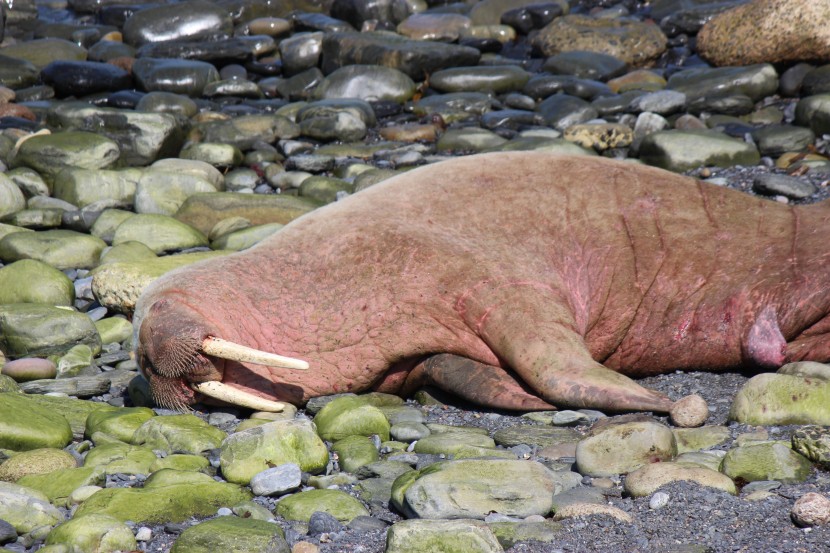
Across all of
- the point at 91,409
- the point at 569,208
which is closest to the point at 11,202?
the point at 91,409

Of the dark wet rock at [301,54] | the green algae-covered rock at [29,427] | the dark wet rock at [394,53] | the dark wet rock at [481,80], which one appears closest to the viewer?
the green algae-covered rock at [29,427]

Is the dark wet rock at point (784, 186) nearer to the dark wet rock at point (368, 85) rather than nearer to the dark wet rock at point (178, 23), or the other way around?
the dark wet rock at point (368, 85)

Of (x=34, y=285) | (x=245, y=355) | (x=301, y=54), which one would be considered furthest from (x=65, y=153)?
(x=301, y=54)

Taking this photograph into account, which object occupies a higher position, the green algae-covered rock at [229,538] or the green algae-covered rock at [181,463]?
the green algae-covered rock at [229,538]

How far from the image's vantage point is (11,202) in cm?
1039

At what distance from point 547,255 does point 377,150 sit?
8069 millimetres

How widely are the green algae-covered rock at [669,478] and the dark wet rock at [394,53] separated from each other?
15.0 metres

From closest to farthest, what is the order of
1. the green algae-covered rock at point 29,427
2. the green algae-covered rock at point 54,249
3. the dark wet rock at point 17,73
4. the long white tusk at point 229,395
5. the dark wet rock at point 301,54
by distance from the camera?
the green algae-covered rock at point 29,427
the long white tusk at point 229,395
the green algae-covered rock at point 54,249
the dark wet rock at point 17,73
the dark wet rock at point 301,54

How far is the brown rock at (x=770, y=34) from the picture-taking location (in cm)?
1552

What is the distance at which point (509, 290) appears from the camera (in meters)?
5.50

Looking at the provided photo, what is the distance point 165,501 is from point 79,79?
15.2 metres

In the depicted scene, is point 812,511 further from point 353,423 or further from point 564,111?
point 564,111

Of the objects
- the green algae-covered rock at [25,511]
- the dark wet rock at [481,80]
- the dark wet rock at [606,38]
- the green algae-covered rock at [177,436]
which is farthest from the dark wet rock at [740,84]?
the green algae-covered rock at [25,511]

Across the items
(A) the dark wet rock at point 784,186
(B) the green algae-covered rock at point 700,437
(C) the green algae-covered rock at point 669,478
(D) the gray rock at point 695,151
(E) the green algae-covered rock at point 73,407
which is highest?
(C) the green algae-covered rock at point 669,478
